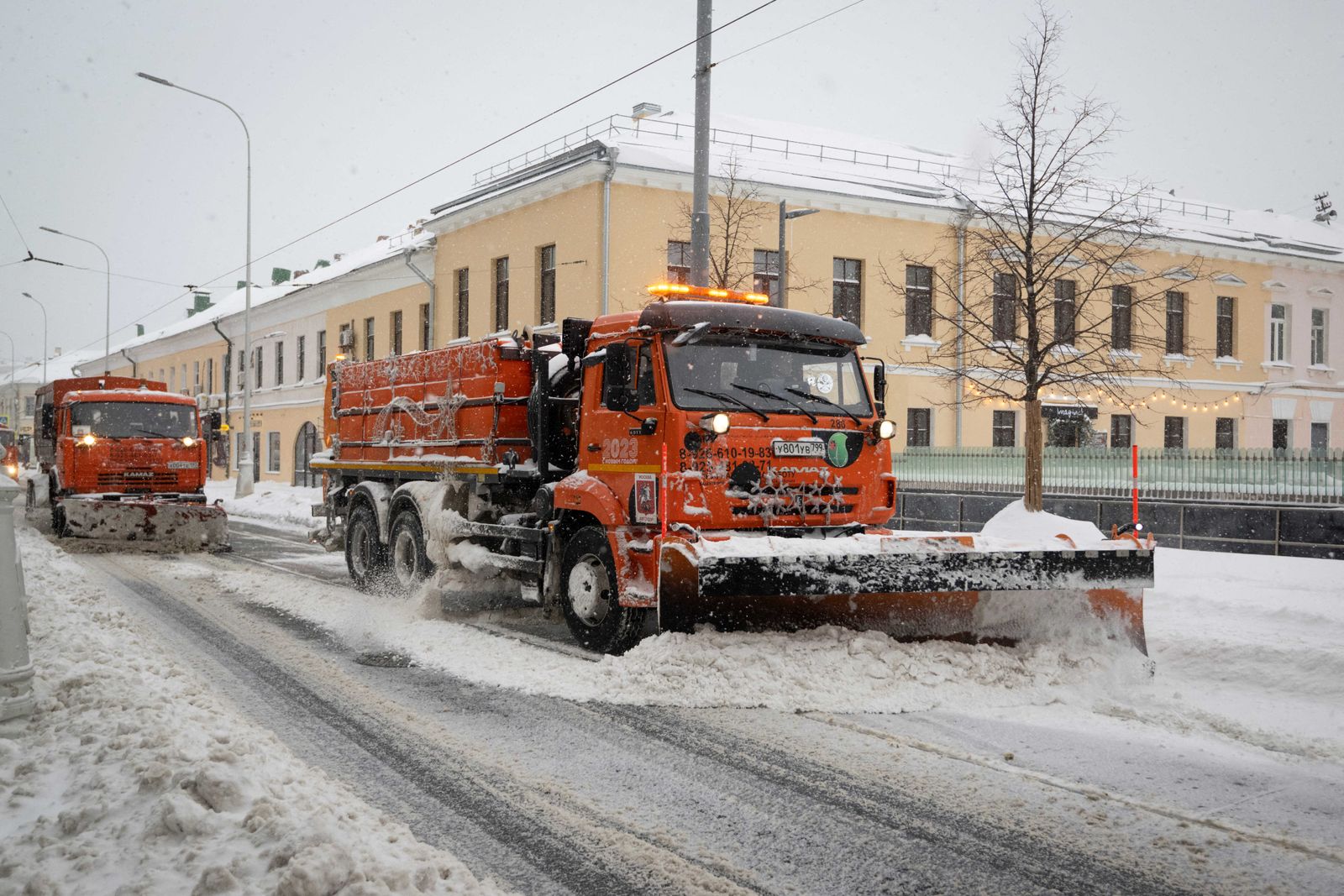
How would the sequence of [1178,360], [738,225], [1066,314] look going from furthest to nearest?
[1178,360]
[1066,314]
[738,225]

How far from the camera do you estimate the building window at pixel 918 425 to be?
28.3m

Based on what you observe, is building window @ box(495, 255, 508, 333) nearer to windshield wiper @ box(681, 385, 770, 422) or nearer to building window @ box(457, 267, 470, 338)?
building window @ box(457, 267, 470, 338)

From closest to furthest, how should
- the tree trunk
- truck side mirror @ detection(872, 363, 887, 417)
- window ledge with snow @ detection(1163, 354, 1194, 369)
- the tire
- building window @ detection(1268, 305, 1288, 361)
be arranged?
truck side mirror @ detection(872, 363, 887, 417) < the tire < the tree trunk < window ledge with snow @ detection(1163, 354, 1194, 369) < building window @ detection(1268, 305, 1288, 361)

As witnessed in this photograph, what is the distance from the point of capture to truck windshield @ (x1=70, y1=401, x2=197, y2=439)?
673 inches

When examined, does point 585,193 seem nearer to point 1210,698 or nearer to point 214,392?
point 1210,698

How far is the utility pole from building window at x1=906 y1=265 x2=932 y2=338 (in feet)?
52.6

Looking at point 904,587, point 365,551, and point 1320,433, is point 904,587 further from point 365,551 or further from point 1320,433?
point 1320,433

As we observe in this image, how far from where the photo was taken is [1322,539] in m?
14.1

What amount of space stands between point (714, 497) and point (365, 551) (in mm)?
5810

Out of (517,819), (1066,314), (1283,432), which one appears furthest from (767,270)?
(517,819)

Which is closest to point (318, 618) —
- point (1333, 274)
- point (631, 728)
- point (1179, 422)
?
point (631, 728)

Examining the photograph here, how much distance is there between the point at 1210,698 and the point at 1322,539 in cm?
874

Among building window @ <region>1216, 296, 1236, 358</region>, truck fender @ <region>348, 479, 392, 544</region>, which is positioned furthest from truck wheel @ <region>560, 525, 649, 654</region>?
building window @ <region>1216, 296, 1236, 358</region>

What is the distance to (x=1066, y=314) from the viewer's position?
24391 millimetres
